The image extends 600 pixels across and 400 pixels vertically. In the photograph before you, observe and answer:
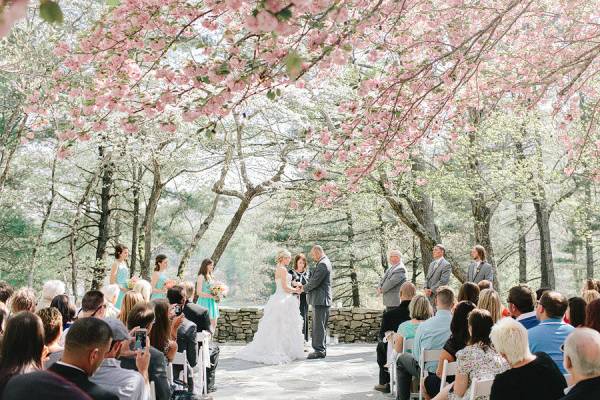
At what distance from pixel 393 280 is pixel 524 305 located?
4.58 meters

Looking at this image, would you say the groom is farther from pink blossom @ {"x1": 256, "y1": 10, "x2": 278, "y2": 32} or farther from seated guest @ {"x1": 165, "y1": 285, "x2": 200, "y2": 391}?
pink blossom @ {"x1": 256, "y1": 10, "x2": 278, "y2": 32}

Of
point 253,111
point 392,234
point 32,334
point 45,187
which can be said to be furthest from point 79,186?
point 32,334

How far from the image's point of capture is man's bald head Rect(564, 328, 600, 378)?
117 inches

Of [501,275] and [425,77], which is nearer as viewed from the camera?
[425,77]

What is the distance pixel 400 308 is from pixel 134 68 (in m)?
4.04

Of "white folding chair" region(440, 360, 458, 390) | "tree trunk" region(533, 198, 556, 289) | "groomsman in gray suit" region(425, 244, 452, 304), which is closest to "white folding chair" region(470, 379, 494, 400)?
"white folding chair" region(440, 360, 458, 390)

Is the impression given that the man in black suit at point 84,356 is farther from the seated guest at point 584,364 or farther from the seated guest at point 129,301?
the seated guest at point 584,364

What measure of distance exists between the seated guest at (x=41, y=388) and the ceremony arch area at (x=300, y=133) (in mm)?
1287

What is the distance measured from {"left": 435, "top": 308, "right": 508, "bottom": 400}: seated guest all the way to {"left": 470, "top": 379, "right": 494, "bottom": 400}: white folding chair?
21 centimetres

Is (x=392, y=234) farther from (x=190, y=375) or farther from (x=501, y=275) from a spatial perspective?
(x=190, y=375)

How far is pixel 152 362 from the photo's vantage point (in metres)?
4.16

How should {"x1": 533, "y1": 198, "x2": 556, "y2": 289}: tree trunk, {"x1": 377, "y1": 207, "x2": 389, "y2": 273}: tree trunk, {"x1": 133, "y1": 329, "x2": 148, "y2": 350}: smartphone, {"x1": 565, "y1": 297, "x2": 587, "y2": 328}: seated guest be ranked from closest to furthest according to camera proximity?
1. {"x1": 133, "y1": 329, "x2": 148, "y2": 350}: smartphone
2. {"x1": 565, "y1": 297, "x2": 587, "y2": 328}: seated guest
3. {"x1": 533, "y1": 198, "x2": 556, "y2": 289}: tree trunk
4. {"x1": 377, "y1": 207, "x2": 389, "y2": 273}: tree trunk

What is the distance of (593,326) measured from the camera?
4.30 metres

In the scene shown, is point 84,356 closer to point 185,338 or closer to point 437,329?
point 185,338
